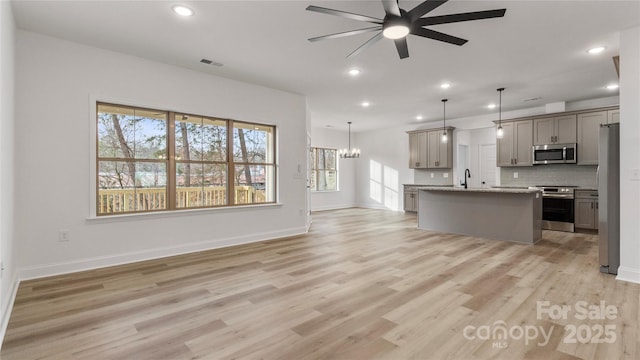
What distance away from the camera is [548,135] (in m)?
6.52

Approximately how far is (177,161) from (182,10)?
2.31 meters

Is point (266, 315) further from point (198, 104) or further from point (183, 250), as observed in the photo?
point (198, 104)

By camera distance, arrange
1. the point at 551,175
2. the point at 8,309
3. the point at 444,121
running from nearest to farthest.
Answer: the point at 8,309 → the point at 551,175 → the point at 444,121

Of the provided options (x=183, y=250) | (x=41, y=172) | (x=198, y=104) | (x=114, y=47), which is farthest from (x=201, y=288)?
(x=114, y=47)

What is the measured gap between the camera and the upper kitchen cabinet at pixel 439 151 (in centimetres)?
832

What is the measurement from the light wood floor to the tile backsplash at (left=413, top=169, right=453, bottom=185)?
425 centimetres

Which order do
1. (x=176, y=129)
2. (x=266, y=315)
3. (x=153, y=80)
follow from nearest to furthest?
(x=266, y=315) → (x=153, y=80) → (x=176, y=129)

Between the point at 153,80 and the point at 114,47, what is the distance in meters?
0.58

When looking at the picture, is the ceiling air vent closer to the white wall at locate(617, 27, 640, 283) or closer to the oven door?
the white wall at locate(617, 27, 640, 283)

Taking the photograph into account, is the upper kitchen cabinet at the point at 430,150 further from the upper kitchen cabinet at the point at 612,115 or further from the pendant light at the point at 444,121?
the upper kitchen cabinet at the point at 612,115

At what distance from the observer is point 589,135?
6.02 m

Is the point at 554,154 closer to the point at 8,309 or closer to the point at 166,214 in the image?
the point at 166,214

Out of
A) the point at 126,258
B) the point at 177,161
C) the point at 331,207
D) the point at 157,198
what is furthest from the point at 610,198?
the point at 331,207

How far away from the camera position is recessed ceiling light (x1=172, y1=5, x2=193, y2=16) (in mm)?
2907
